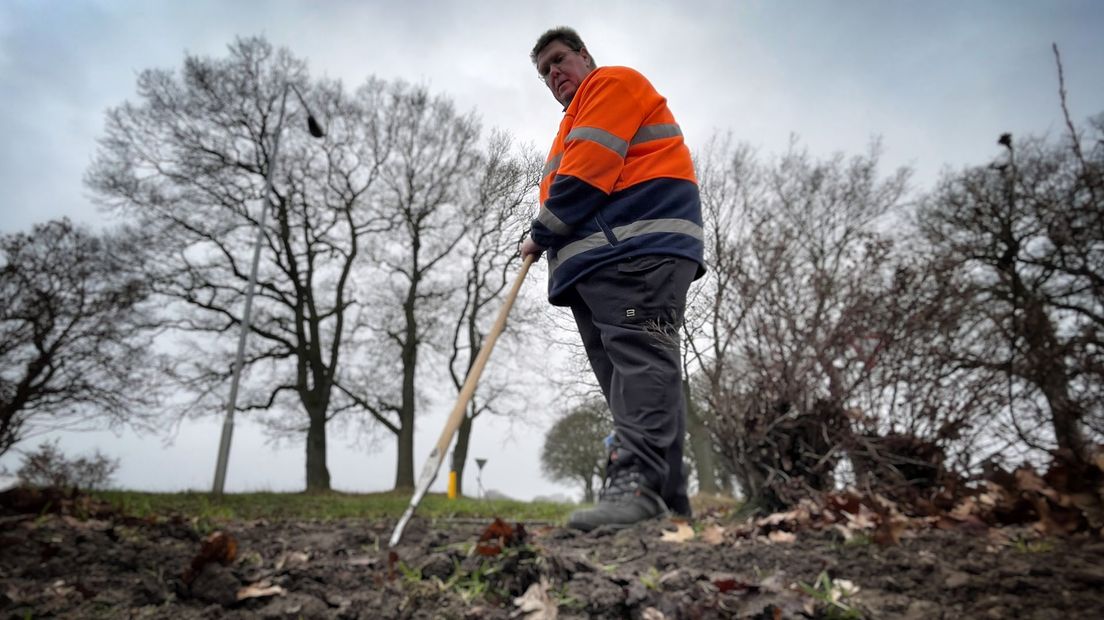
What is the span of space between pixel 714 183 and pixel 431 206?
1.12 metres

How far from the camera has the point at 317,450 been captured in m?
16.6

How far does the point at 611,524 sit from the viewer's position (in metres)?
1.30

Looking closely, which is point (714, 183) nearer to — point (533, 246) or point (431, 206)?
point (533, 246)

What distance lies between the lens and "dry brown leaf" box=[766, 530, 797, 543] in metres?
3.49

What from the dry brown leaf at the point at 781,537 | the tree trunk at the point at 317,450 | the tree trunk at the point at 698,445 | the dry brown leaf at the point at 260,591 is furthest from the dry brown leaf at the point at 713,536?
the tree trunk at the point at 317,450

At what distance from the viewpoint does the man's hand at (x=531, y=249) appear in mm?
1317

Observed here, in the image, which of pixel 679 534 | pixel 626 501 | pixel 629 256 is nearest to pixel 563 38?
pixel 629 256

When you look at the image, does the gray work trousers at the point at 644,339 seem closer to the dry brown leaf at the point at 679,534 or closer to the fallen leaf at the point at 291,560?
the dry brown leaf at the point at 679,534

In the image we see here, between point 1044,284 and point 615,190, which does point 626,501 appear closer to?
point 615,190

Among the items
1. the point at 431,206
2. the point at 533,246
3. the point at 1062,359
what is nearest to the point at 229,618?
the point at 431,206

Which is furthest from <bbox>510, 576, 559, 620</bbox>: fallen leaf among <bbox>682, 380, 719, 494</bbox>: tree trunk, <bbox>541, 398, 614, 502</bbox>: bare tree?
<bbox>682, 380, 719, 494</bbox>: tree trunk

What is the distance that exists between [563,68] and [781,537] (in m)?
3.17

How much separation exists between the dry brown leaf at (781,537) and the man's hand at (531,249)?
2889 mm

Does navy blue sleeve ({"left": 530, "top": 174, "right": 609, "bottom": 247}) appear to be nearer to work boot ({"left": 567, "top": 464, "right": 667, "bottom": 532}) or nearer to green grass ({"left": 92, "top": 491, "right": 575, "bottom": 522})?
work boot ({"left": 567, "top": 464, "right": 667, "bottom": 532})
